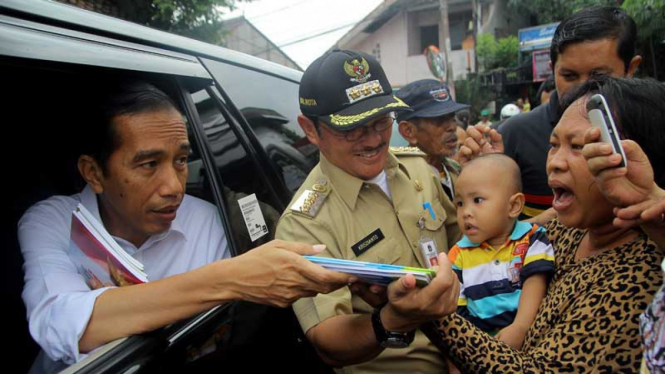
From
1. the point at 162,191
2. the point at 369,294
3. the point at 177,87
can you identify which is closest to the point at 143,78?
the point at 177,87

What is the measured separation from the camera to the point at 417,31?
915 inches

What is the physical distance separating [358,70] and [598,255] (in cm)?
114

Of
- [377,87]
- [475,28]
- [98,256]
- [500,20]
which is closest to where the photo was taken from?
[98,256]

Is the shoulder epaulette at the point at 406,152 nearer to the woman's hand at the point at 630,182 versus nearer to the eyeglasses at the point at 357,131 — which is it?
the eyeglasses at the point at 357,131

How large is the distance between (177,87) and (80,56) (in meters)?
0.66

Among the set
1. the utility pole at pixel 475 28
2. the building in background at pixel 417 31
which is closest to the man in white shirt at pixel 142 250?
the utility pole at pixel 475 28

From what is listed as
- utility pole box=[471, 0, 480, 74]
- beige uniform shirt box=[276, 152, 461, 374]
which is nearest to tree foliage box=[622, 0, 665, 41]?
utility pole box=[471, 0, 480, 74]

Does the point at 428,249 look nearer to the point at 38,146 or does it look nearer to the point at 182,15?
the point at 38,146

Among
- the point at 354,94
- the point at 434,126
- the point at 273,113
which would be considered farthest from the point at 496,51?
the point at 354,94

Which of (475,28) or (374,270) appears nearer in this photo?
(374,270)

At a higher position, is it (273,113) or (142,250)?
(273,113)

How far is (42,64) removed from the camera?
3.92 feet

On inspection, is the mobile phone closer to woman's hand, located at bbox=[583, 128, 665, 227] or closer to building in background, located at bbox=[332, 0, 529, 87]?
woman's hand, located at bbox=[583, 128, 665, 227]

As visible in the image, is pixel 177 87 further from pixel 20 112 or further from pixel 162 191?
pixel 20 112
